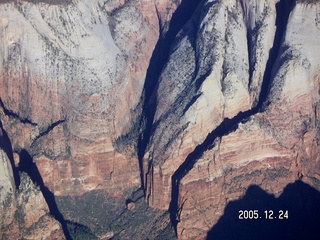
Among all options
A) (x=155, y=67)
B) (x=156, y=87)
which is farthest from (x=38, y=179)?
(x=155, y=67)

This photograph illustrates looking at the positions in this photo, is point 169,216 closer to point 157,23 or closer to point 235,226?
point 235,226

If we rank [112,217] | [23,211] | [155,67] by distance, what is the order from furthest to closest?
[155,67] < [112,217] < [23,211]

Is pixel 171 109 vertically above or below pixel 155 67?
below

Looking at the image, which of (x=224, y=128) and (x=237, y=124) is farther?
(x=224, y=128)

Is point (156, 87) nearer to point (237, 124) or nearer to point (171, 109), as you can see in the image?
point (171, 109)

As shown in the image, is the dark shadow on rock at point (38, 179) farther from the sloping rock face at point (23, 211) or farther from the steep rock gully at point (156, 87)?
the steep rock gully at point (156, 87)

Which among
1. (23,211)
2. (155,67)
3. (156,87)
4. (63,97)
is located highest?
(155,67)
